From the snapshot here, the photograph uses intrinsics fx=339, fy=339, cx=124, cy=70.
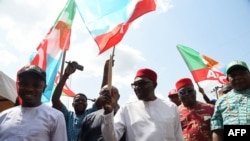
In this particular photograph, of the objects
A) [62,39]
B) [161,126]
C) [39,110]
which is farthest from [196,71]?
[39,110]

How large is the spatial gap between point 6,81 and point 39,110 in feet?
14.5

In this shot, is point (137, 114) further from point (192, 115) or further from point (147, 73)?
point (192, 115)

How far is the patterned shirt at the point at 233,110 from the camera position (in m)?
3.35

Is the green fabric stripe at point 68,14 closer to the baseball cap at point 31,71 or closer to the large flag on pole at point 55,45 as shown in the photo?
the large flag on pole at point 55,45

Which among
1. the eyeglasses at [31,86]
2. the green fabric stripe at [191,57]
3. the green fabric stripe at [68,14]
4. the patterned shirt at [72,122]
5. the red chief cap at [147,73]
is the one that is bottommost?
the patterned shirt at [72,122]

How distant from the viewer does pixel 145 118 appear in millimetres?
3545

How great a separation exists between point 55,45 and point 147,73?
323cm

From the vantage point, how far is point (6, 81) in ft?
23.2

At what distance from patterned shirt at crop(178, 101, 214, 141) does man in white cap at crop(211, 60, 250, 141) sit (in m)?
0.85

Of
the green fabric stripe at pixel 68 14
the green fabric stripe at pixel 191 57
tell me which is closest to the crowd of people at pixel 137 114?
the green fabric stripe at pixel 68 14

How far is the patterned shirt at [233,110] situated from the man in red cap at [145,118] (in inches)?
16.8

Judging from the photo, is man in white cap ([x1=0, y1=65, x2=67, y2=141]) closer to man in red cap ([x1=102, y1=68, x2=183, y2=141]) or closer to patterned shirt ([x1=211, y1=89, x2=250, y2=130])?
man in red cap ([x1=102, y1=68, x2=183, y2=141])

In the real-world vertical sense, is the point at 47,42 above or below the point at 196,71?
above

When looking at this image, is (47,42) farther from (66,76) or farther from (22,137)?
(22,137)
